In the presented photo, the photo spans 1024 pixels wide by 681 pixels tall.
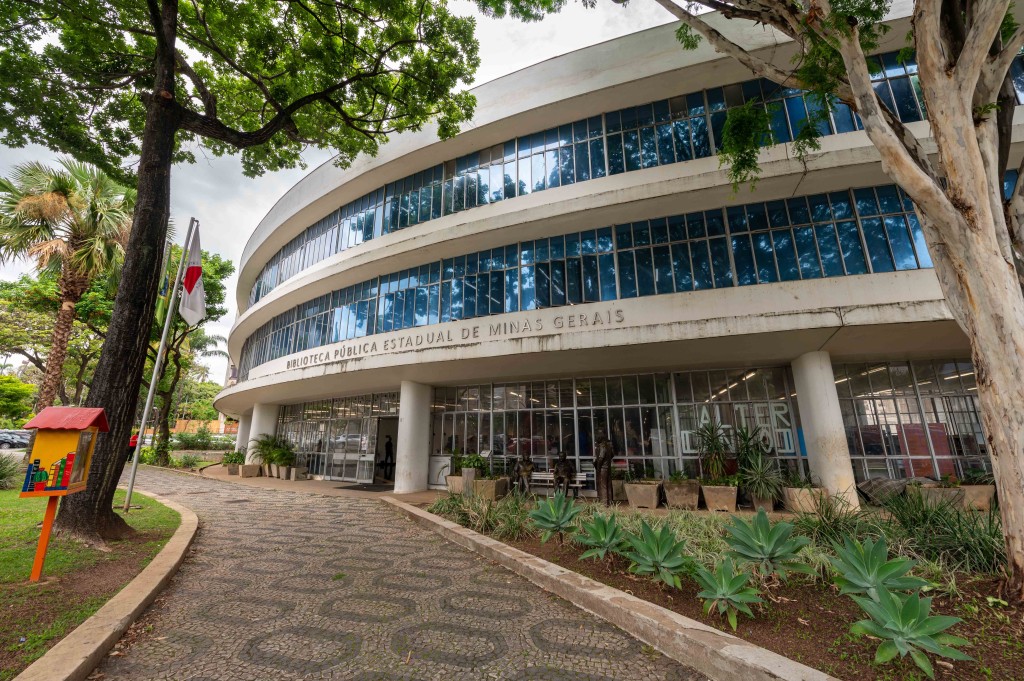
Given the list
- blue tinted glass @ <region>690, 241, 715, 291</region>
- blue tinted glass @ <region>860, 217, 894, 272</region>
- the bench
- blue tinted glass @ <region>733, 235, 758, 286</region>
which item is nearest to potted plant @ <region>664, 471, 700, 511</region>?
the bench

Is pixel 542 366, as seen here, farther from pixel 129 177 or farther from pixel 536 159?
pixel 129 177

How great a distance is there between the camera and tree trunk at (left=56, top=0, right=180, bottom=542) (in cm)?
559

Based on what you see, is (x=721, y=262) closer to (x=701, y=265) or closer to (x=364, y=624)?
(x=701, y=265)

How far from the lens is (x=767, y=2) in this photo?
5.14 meters

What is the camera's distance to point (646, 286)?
411 inches

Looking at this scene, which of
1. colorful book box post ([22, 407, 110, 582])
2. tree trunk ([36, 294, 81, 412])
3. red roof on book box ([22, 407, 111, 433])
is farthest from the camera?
tree trunk ([36, 294, 81, 412])

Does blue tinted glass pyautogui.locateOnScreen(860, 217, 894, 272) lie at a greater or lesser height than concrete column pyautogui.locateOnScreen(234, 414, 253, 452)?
greater

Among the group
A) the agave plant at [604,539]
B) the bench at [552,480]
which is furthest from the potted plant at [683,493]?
the agave plant at [604,539]

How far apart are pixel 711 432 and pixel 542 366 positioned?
4.48 m

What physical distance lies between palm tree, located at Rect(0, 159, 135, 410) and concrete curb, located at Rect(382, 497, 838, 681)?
20.2 m

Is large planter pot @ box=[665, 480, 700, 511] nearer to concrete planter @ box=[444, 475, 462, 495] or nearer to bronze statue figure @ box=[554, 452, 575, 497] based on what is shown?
bronze statue figure @ box=[554, 452, 575, 497]

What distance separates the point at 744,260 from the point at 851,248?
6.98 ft

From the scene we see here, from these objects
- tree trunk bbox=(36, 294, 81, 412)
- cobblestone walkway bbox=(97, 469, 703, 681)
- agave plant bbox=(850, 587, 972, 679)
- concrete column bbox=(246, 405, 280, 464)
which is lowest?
cobblestone walkway bbox=(97, 469, 703, 681)

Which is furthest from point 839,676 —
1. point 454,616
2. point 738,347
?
point 738,347
